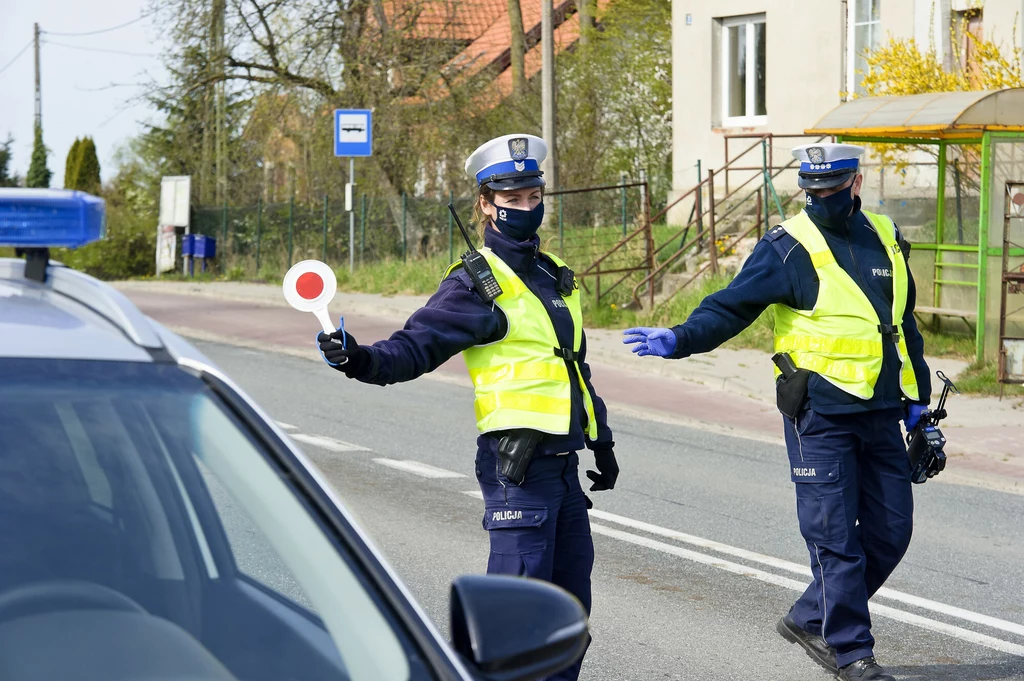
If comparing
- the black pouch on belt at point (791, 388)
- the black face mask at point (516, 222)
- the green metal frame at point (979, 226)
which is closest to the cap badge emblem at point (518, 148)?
the black face mask at point (516, 222)

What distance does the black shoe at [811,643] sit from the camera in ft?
16.7

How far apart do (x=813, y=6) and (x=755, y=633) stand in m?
17.3

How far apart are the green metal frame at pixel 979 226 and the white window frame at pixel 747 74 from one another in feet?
23.8

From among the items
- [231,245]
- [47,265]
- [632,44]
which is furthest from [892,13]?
[47,265]

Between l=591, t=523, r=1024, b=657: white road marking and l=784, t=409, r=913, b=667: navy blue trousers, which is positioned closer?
l=784, t=409, r=913, b=667: navy blue trousers

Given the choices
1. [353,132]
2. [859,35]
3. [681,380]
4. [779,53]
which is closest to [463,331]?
[681,380]

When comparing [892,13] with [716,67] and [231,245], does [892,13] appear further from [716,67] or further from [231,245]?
[231,245]

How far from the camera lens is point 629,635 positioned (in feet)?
18.7

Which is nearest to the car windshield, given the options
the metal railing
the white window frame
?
the metal railing

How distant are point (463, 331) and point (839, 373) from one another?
1.51 meters

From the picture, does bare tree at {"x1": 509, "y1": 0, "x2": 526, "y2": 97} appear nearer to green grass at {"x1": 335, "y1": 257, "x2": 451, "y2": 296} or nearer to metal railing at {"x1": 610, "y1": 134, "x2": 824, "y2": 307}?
green grass at {"x1": 335, "y1": 257, "x2": 451, "y2": 296}

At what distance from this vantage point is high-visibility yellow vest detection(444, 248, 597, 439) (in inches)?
167

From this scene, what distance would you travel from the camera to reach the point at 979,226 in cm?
1371

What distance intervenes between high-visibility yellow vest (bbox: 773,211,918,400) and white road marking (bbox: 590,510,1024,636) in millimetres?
1348
